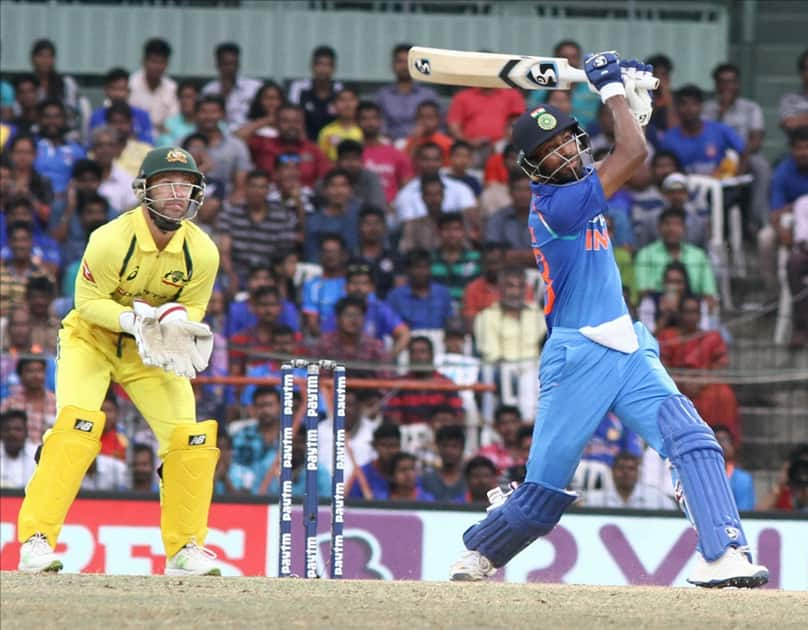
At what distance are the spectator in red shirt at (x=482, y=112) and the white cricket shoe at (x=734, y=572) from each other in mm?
8204

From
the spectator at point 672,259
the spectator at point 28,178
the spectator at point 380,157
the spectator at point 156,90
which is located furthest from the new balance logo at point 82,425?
the spectator at point 156,90

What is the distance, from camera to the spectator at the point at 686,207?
14.1 metres

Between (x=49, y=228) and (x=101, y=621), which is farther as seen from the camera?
(x=49, y=228)

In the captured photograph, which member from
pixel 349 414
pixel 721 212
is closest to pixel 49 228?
pixel 349 414

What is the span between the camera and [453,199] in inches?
567

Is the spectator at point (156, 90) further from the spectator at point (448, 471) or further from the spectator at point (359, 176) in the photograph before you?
the spectator at point (448, 471)

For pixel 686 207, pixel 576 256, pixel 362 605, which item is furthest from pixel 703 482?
pixel 686 207

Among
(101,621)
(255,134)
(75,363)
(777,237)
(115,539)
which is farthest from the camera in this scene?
(255,134)

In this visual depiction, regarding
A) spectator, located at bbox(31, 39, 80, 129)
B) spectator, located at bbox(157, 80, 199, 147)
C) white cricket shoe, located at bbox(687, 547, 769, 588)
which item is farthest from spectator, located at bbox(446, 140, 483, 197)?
white cricket shoe, located at bbox(687, 547, 769, 588)

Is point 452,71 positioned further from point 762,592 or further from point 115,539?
point 115,539

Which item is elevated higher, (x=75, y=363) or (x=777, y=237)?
(x=777, y=237)

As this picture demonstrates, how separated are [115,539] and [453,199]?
4195 millimetres

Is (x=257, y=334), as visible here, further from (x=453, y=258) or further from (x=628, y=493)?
(x=628, y=493)

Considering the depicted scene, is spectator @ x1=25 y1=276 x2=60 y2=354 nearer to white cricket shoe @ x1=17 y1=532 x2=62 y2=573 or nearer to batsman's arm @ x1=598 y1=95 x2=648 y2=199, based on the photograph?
white cricket shoe @ x1=17 y1=532 x2=62 y2=573
